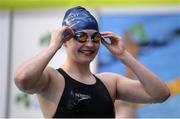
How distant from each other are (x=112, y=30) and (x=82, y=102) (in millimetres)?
2925

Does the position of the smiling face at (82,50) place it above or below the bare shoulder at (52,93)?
above

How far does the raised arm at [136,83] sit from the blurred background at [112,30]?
7.84ft

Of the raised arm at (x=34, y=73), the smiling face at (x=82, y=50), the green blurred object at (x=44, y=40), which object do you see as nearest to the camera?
the raised arm at (x=34, y=73)

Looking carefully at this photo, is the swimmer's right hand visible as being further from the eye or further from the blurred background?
the blurred background

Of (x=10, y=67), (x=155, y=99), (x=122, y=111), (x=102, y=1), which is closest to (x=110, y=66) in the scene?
(x=102, y=1)

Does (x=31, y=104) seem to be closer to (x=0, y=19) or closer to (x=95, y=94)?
(x=0, y=19)

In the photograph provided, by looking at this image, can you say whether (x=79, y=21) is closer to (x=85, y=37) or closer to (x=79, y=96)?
(x=85, y=37)

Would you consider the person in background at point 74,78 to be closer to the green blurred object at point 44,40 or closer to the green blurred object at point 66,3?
the green blurred object at point 66,3

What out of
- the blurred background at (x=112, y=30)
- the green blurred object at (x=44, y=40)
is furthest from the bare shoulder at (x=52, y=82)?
the green blurred object at (x=44, y=40)

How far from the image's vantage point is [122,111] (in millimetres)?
2844

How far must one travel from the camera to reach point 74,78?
1696 millimetres

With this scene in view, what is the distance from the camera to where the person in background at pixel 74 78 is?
5.23 feet

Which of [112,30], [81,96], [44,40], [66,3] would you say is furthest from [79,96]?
[44,40]

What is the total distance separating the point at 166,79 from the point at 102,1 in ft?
3.01
